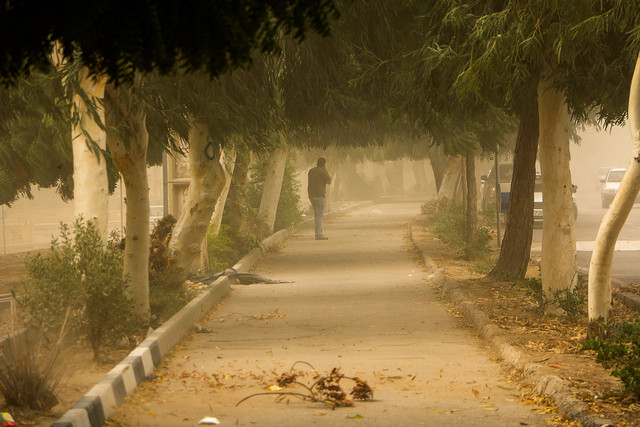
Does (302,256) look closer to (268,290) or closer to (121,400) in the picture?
(268,290)

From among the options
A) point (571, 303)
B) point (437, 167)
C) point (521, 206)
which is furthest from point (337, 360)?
point (437, 167)

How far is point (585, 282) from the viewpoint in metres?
14.8

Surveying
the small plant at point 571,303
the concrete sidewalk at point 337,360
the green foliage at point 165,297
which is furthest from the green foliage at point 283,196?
the small plant at point 571,303

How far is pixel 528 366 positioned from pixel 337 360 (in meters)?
2.00

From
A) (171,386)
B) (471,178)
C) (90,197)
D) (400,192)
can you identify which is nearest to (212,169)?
(90,197)

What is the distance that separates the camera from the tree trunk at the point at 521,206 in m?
13.5

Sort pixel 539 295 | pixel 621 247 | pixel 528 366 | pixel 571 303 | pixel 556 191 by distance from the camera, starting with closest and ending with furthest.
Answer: pixel 528 366 < pixel 571 303 < pixel 556 191 < pixel 539 295 < pixel 621 247

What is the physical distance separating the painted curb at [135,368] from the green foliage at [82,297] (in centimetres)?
40

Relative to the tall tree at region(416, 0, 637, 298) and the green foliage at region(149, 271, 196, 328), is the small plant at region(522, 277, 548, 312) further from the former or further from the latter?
the green foliage at region(149, 271, 196, 328)

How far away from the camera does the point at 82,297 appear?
Result: 872cm

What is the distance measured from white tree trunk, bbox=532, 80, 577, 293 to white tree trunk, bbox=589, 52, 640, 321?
1.65 m

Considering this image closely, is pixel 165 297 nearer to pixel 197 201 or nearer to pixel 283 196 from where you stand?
pixel 197 201

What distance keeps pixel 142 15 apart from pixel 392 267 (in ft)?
51.5

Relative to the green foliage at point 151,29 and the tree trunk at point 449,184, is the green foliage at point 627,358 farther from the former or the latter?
the tree trunk at point 449,184
